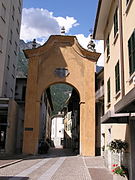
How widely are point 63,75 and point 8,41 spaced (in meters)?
7.43

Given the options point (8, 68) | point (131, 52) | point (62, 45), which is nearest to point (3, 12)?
point (8, 68)

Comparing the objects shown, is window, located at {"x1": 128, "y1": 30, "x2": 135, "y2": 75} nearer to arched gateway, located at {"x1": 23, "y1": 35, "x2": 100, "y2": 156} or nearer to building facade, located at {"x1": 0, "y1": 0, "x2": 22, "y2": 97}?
arched gateway, located at {"x1": 23, "y1": 35, "x2": 100, "y2": 156}

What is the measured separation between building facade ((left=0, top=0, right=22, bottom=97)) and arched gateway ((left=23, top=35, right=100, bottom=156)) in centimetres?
266

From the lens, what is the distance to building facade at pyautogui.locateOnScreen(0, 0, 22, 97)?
84.3ft

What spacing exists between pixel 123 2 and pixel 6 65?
19.1 meters

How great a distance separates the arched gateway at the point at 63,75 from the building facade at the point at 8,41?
2656 mm

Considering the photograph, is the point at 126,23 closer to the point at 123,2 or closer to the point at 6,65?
the point at 123,2

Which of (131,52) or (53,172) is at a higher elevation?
(131,52)

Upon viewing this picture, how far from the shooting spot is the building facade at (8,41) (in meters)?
25.7

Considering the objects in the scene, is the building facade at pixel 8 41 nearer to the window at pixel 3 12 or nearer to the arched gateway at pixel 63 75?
the window at pixel 3 12

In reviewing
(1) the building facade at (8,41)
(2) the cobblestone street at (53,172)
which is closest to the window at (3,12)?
(1) the building facade at (8,41)

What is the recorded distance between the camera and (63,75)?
2659cm

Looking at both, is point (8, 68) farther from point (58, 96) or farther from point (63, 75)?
point (58, 96)

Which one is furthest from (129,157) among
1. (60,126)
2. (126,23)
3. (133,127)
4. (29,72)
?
(60,126)
